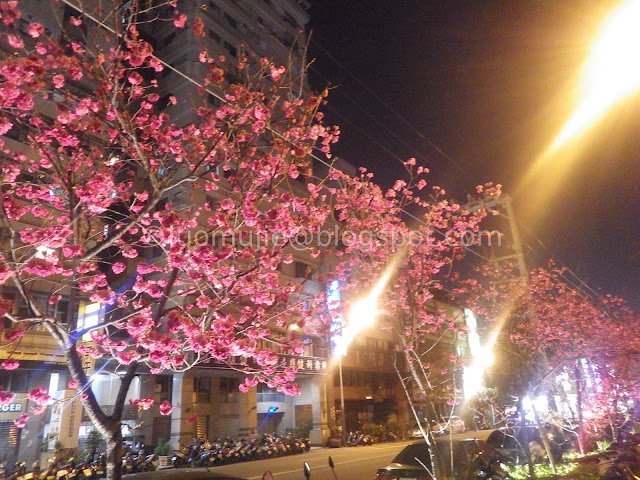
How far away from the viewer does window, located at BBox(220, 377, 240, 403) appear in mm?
28722

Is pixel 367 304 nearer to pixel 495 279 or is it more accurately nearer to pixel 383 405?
pixel 495 279

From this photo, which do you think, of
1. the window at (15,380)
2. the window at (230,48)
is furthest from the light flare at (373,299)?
the window at (230,48)

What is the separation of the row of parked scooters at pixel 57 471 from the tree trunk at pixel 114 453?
9.40 m

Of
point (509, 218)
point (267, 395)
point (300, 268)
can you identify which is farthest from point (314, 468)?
point (300, 268)

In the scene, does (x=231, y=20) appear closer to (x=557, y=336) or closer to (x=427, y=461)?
(x=557, y=336)

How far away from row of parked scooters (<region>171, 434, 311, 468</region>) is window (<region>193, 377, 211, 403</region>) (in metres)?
4.92

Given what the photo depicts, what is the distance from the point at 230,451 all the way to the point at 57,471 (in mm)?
8144

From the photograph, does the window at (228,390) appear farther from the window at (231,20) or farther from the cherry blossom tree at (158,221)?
the window at (231,20)

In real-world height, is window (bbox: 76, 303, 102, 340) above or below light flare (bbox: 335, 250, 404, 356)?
above

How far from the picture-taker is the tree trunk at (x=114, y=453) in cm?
552

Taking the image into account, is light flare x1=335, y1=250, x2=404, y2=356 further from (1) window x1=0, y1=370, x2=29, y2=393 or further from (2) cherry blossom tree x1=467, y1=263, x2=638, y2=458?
(1) window x1=0, y1=370, x2=29, y2=393

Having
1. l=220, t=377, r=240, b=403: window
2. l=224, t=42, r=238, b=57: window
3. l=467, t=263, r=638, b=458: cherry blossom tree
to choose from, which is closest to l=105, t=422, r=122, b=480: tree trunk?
l=467, t=263, r=638, b=458: cherry blossom tree

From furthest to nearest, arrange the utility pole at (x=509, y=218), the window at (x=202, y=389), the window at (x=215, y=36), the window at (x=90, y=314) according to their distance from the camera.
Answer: the window at (x=215, y=36) → the window at (x=202, y=389) → the window at (x=90, y=314) → the utility pole at (x=509, y=218)

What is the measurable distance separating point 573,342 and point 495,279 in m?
3.81
